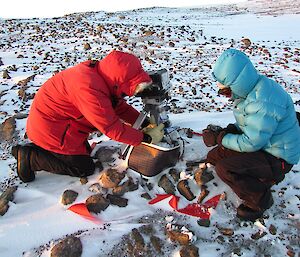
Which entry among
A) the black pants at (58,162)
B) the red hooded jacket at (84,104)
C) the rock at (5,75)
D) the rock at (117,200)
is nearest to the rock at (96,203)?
the rock at (117,200)

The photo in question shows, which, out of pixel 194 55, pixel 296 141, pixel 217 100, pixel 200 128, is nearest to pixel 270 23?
pixel 194 55

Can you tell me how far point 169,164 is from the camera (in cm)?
361

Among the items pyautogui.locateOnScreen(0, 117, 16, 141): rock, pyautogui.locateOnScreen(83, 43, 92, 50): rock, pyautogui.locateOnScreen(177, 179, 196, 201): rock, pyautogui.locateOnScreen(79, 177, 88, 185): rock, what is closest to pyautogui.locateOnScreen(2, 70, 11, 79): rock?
pyautogui.locateOnScreen(0, 117, 16, 141): rock

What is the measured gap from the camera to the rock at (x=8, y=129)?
4.61m

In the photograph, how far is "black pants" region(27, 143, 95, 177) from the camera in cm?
358

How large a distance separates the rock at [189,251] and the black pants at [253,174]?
64 cm

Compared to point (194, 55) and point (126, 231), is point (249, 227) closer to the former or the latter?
point (126, 231)

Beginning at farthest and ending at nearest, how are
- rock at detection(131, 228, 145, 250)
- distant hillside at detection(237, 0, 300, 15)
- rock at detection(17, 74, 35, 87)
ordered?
distant hillside at detection(237, 0, 300, 15) < rock at detection(17, 74, 35, 87) < rock at detection(131, 228, 145, 250)

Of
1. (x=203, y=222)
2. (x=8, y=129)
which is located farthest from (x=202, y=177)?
(x=8, y=129)

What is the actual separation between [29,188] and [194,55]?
6.54m

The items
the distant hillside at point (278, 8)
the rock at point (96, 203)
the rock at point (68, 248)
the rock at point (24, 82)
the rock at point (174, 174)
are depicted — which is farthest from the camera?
the distant hillside at point (278, 8)

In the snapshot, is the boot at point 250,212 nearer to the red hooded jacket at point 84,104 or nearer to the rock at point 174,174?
the rock at point 174,174

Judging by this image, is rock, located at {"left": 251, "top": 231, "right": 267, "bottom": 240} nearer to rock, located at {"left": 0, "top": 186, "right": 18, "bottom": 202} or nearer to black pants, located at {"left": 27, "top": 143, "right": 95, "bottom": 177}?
black pants, located at {"left": 27, "top": 143, "right": 95, "bottom": 177}

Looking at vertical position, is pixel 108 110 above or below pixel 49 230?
above
